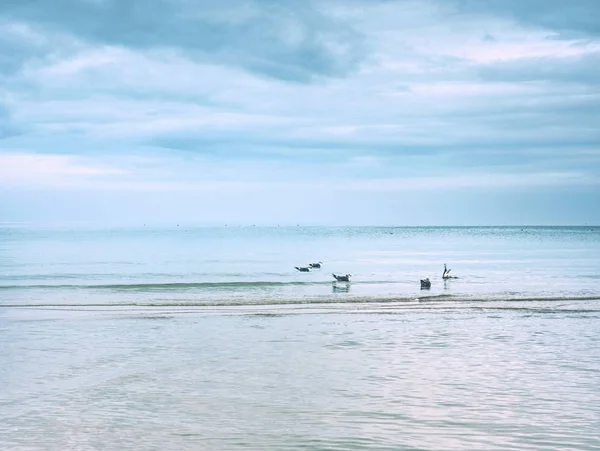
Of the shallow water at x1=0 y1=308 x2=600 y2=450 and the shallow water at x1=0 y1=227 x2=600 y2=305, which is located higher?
the shallow water at x1=0 y1=227 x2=600 y2=305

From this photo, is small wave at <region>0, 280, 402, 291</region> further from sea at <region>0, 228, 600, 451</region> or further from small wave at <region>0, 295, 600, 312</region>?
small wave at <region>0, 295, 600, 312</region>

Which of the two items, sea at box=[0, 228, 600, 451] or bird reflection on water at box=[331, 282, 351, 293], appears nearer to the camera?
sea at box=[0, 228, 600, 451]

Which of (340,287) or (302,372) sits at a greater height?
(340,287)

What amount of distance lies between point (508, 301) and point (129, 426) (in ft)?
93.7

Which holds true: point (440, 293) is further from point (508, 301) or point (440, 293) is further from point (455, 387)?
point (455, 387)

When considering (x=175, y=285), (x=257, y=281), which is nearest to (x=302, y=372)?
(x=175, y=285)

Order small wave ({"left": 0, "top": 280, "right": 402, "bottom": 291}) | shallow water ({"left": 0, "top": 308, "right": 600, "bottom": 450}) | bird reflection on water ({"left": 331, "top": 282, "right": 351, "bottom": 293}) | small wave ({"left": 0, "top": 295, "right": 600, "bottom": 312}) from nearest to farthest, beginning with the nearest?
shallow water ({"left": 0, "top": 308, "right": 600, "bottom": 450})
small wave ({"left": 0, "top": 295, "right": 600, "bottom": 312})
bird reflection on water ({"left": 331, "top": 282, "right": 351, "bottom": 293})
small wave ({"left": 0, "top": 280, "right": 402, "bottom": 291})

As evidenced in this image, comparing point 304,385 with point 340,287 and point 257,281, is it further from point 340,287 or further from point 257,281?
point 257,281

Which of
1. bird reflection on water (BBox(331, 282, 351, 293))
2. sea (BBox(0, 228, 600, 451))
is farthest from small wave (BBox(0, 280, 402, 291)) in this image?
sea (BBox(0, 228, 600, 451))

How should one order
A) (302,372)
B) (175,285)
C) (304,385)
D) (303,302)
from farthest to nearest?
(175,285) → (303,302) → (302,372) → (304,385)

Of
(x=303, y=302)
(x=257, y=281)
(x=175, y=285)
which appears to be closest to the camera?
(x=303, y=302)

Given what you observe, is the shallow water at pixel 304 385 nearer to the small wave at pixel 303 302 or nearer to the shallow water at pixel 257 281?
the small wave at pixel 303 302

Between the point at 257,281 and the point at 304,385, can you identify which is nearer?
the point at 304,385

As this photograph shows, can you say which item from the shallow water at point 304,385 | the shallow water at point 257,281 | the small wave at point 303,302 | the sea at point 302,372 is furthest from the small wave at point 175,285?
the shallow water at point 304,385
